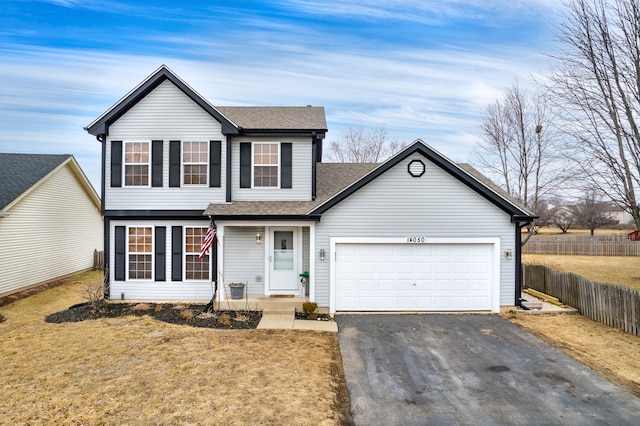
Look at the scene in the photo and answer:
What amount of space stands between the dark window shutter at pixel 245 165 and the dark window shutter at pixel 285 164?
1161 mm

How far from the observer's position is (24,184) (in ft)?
52.2

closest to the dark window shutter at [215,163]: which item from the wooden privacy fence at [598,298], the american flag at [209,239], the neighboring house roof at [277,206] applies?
the neighboring house roof at [277,206]

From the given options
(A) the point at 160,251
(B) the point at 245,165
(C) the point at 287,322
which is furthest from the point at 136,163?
(C) the point at 287,322

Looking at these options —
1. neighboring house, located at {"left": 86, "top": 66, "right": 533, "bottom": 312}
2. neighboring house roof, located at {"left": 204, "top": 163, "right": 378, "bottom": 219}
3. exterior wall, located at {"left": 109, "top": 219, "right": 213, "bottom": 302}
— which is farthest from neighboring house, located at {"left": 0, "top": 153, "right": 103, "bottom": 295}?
neighboring house roof, located at {"left": 204, "top": 163, "right": 378, "bottom": 219}

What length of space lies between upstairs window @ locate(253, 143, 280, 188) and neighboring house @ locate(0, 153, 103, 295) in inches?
403

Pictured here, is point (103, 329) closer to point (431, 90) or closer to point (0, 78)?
point (431, 90)

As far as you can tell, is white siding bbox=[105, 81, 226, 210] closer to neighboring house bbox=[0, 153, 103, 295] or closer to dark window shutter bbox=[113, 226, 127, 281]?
dark window shutter bbox=[113, 226, 127, 281]

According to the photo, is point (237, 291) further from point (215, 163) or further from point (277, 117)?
point (277, 117)

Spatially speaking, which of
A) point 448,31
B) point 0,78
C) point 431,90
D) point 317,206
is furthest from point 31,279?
point 431,90

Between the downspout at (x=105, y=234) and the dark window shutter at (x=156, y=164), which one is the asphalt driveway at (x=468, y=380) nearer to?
the dark window shutter at (x=156, y=164)

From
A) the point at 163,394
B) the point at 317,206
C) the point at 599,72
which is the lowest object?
the point at 163,394

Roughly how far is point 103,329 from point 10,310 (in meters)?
5.27

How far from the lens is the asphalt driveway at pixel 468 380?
19.5ft

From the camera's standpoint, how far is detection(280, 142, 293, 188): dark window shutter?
1320 centimetres
